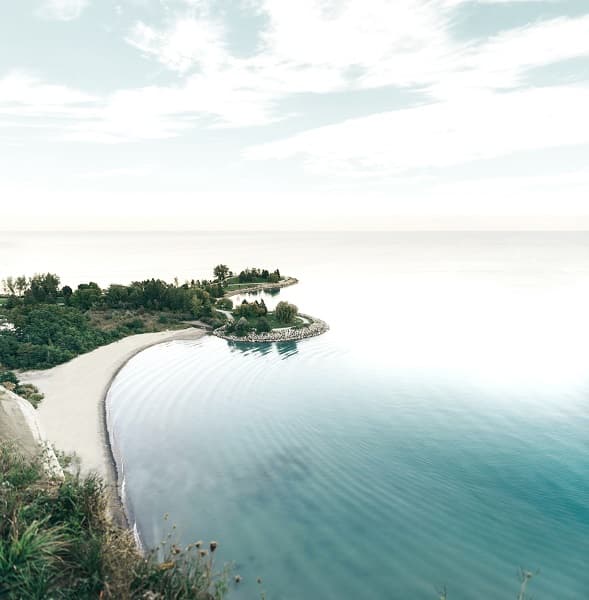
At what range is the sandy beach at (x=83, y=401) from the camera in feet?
76.8

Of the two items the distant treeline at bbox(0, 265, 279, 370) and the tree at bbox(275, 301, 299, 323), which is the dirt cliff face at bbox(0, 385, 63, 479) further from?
the tree at bbox(275, 301, 299, 323)

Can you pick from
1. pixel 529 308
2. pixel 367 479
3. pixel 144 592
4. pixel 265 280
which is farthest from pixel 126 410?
pixel 265 280

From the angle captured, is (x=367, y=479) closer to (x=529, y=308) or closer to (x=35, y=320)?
(x=35, y=320)

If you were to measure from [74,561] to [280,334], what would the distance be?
4366cm

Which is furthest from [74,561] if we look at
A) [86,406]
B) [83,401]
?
[83,401]

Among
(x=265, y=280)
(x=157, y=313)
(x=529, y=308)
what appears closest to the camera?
(x=157, y=313)

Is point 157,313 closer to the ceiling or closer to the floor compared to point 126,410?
closer to the ceiling

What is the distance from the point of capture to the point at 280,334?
54.7 m

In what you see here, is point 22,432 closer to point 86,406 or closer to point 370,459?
point 86,406

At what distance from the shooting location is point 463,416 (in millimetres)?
29359

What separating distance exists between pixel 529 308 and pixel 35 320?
7587cm

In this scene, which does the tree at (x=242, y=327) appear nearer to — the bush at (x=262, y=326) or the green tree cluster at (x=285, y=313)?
the bush at (x=262, y=326)

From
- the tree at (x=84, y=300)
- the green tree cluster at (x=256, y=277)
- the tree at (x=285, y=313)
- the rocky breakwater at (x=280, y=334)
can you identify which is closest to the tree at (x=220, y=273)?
the green tree cluster at (x=256, y=277)

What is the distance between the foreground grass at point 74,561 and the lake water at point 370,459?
187 inches
